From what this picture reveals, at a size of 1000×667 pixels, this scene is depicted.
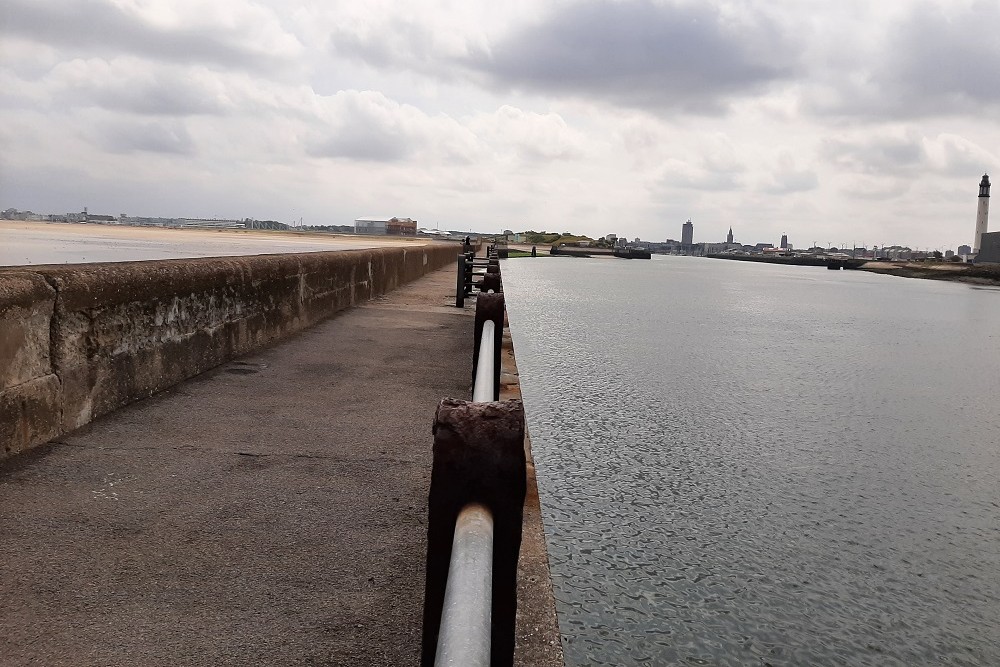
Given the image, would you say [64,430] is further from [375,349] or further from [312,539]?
[375,349]

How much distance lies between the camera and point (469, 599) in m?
1.16

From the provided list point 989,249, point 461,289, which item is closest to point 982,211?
point 989,249

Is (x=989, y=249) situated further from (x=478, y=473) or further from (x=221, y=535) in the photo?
(x=478, y=473)

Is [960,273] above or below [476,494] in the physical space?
above

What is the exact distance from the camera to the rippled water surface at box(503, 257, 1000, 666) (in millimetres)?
5957

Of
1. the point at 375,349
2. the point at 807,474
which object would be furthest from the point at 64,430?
the point at 807,474

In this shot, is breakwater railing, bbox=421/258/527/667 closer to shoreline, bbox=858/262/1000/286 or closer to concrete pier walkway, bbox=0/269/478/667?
concrete pier walkway, bbox=0/269/478/667

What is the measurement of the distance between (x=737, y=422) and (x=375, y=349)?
7.59 m

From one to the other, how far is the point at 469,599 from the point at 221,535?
2092 mm

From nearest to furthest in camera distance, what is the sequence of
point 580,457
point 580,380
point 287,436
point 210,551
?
point 210,551, point 287,436, point 580,457, point 580,380

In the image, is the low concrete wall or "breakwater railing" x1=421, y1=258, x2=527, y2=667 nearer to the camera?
"breakwater railing" x1=421, y1=258, x2=527, y2=667

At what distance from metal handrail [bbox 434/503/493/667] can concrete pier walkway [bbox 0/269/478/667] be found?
99 centimetres

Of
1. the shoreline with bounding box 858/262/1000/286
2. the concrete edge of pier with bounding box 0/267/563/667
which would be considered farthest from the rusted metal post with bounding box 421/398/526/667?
the shoreline with bounding box 858/262/1000/286

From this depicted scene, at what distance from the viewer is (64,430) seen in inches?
158
